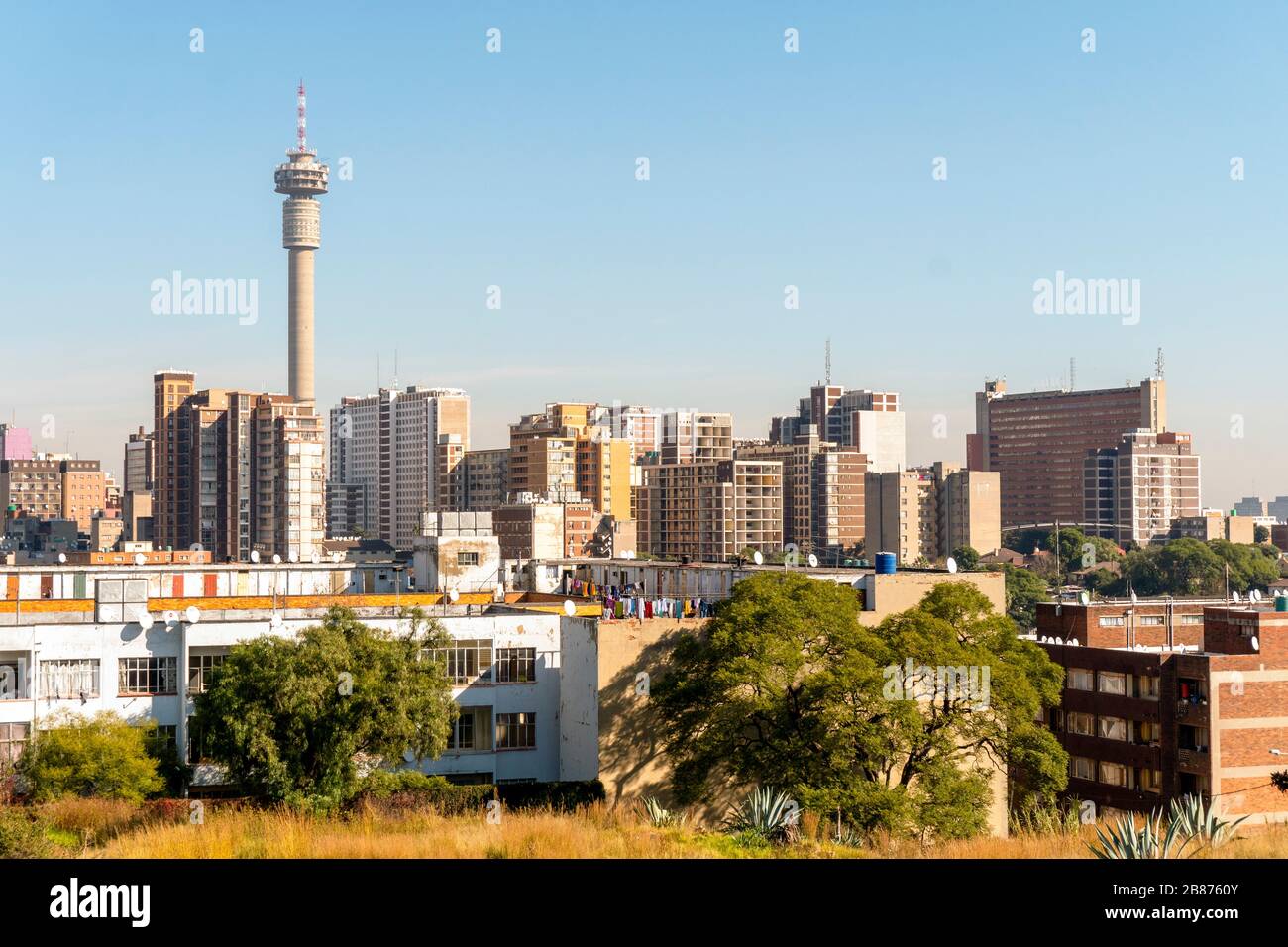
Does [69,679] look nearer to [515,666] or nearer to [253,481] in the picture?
[515,666]

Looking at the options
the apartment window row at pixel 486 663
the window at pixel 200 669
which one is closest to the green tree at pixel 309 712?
the window at pixel 200 669

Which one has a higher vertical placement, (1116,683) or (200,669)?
(200,669)

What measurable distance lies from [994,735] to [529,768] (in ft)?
41.1

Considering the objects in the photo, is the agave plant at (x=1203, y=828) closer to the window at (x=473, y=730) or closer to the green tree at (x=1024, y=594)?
the window at (x=473, y=730)

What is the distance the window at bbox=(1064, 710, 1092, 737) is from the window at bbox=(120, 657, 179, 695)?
117ft

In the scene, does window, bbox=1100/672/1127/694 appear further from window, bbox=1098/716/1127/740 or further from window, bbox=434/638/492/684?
window, bbox=434/638/492/684

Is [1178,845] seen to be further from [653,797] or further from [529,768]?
[529,768]

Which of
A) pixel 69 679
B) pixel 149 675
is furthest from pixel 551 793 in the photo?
pixel 69 679

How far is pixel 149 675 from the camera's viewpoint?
3709cm

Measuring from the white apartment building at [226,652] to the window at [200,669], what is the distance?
3cm

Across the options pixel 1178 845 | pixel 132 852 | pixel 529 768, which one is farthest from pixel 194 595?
pixel 1178 845

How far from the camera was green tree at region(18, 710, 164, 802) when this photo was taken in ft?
105

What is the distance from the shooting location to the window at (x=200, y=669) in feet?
122

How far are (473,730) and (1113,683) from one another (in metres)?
28.0
